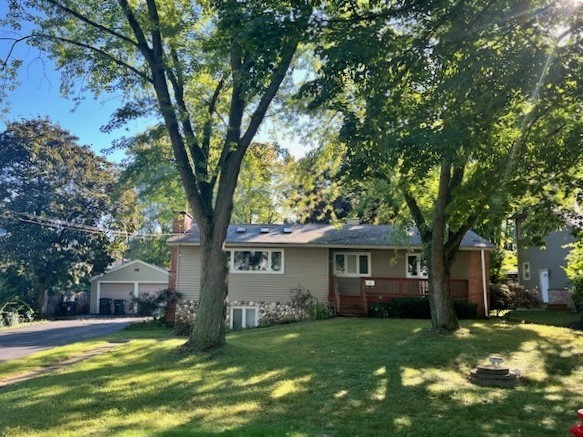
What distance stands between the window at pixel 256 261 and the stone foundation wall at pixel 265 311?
4.89 feet

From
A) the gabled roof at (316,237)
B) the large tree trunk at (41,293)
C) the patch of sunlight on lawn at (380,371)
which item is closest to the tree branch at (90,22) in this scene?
the patch of sunlight on lawn at (380,371)

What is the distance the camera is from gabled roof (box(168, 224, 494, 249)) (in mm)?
22391

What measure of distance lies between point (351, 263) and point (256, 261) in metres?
4.42

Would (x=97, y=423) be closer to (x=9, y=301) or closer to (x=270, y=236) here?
(x=270, y=236)

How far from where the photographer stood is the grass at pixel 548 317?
20281 mm

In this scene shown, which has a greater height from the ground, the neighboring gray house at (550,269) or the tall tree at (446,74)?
the tall tree at (446,74)

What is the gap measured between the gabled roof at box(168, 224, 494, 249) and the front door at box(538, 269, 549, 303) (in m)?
7.80

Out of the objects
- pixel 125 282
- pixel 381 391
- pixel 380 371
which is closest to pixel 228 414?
pixel 381 391

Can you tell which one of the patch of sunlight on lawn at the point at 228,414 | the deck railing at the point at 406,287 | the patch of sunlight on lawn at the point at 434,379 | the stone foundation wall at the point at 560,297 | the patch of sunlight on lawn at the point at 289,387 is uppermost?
the deck railing at the point at 406,287

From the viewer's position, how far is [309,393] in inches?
332

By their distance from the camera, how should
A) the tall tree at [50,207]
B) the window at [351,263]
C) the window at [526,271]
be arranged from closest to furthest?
the window at [351,263] → the window at [526,271] → the tall tree at [50,207]

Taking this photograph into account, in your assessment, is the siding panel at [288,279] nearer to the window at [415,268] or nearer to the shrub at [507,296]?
the window at [415,268]

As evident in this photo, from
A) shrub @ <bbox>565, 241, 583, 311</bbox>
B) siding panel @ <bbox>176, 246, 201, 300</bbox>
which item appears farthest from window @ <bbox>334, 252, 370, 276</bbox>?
shrub @ <bbox>565, 241, 583, 311</bbox>

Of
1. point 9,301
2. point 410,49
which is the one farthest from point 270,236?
point 9,301
